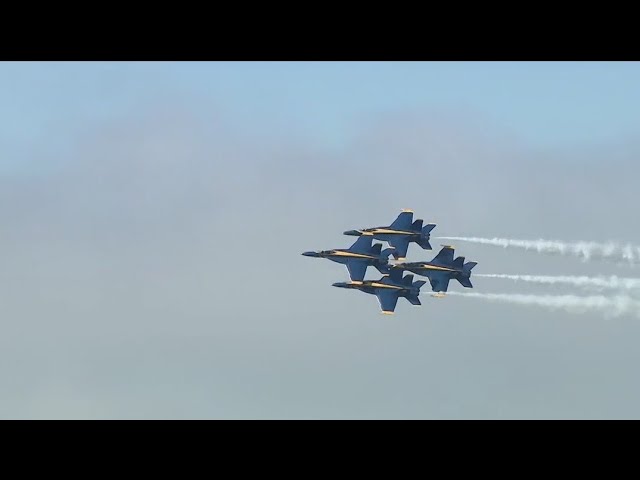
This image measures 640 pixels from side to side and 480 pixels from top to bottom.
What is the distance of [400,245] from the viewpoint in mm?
142250

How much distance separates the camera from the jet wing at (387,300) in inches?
5620

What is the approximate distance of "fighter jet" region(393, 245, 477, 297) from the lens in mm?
139125

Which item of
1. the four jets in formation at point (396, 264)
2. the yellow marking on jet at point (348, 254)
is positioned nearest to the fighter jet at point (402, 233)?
the four jets in formation at point (396, 264)

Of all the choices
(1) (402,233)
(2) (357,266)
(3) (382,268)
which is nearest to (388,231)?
(1) (402,233)

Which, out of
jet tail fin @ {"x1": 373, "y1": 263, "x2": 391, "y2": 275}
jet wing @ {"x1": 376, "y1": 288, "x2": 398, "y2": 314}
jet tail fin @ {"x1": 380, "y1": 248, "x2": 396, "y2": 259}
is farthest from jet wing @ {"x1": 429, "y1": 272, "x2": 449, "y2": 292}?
jet tail fin @ {"x1": 380, "y1": 248, "x2": 396, "y2": 259}

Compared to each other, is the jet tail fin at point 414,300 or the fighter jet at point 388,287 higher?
the fighter jet at point 388,287

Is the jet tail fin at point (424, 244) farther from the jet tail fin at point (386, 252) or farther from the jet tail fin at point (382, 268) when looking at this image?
the jet tail fin at point (382, 268)

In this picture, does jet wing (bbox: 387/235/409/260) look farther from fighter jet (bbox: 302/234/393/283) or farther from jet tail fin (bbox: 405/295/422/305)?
jet tail fin (bbox: 405/295/422/305)
